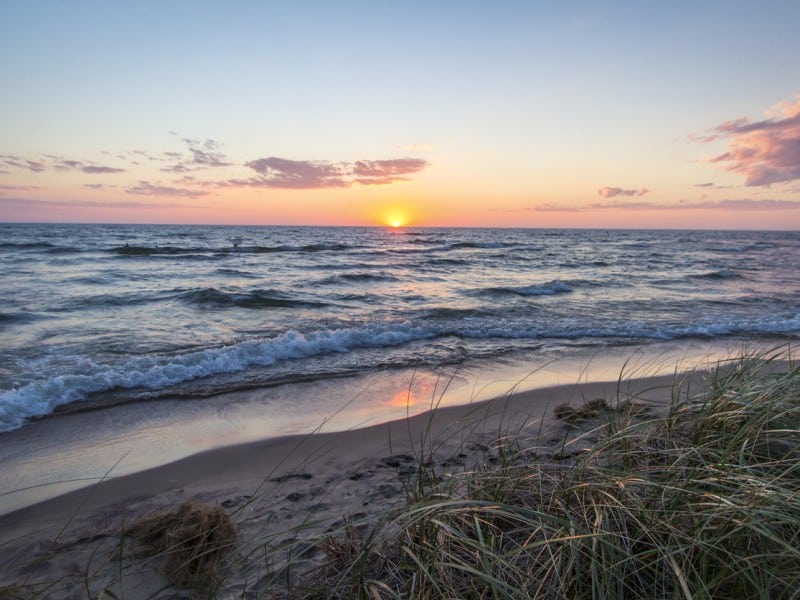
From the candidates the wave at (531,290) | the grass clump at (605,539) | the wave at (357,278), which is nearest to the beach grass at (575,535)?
the grass clump at (605,539)

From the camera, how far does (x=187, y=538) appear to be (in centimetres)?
273

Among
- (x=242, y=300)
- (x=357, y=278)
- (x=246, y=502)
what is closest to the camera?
(x=246, y=502)

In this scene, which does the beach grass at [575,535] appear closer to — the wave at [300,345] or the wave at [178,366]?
the wave at [178,366]

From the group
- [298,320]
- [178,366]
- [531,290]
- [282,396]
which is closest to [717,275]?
[531,290]

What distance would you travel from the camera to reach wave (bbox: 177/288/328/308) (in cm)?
1305

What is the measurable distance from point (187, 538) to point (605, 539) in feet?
7.92

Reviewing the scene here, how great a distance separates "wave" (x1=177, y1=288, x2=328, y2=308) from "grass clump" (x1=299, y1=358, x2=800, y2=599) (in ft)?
37.9

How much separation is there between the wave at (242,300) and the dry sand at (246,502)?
29.1 feet

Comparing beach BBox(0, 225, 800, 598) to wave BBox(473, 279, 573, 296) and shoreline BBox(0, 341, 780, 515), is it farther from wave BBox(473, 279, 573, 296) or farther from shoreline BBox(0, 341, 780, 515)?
wave BBox(473, 279, 573, 296)

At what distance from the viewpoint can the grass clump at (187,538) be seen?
8.03 ft

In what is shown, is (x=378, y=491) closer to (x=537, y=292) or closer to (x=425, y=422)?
(x=425, y=422)

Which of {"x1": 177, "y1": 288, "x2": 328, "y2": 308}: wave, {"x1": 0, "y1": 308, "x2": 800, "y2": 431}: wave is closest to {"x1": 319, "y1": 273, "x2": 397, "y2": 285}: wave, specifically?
{"x1": 177, "y1": 288, "x2": 328, "y2": 308}: wave

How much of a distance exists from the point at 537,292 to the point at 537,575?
15.7 metres

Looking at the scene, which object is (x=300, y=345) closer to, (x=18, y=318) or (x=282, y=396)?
(x=282, y=396)
